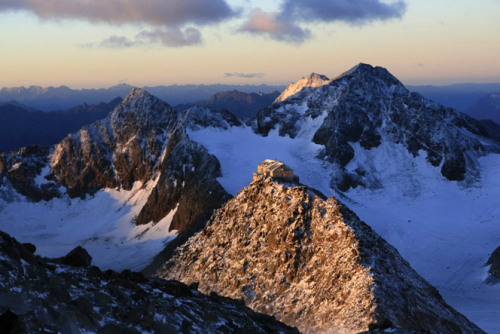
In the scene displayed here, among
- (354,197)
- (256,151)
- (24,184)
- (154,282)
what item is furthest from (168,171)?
(154,282)

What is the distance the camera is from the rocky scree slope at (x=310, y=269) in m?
44.2

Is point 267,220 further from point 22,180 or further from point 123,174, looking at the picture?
point 22,180

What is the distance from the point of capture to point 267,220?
197 ft

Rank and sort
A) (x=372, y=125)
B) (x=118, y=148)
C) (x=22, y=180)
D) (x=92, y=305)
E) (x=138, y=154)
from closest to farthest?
(x=92, y=305) < (x=372, y=125) < (x=138, y=154) < (x=118, y=148) < (x=22, y=180)

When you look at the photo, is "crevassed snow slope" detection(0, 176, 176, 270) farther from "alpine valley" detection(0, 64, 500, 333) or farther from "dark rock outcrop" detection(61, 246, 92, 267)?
"dark rock outcrop" detection(61, 246, 92, 267)

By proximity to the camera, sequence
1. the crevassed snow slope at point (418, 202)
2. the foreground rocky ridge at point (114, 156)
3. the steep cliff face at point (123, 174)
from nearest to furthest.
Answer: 1. the crevassed snow slope at point (418, 202)
2. the steep cliff face at point (123, 174)
3. the foreground rocky ridge at point (114, 156)

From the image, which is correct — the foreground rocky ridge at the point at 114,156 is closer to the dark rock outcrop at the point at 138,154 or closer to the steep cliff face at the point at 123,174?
the dark rock outcrop at the point at 138,154

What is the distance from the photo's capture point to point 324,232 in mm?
53375

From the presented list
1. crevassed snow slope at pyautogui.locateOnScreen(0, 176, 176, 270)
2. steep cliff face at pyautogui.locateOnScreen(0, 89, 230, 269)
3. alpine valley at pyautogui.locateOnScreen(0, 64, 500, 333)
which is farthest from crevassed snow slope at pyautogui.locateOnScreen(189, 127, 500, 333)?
crevassed snow slope at pyautogui.locateOnScreen(0, 176, 176, 270)

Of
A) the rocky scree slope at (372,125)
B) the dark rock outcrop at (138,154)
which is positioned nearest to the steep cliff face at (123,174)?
the dark rock outcrop at (138,154)

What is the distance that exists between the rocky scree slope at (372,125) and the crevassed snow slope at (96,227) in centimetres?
5619

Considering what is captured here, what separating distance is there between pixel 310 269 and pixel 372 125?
118 metres

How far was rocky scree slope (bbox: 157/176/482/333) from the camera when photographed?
4416cm

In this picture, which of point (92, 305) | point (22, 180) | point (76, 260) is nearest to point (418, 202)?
point (76, 260)
